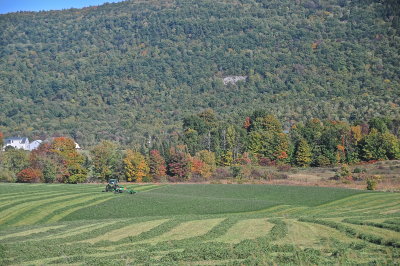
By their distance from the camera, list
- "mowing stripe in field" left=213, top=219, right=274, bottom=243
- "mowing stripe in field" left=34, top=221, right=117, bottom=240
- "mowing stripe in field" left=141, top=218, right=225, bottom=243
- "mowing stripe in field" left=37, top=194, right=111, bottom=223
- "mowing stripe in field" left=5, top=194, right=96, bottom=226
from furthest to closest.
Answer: "mowing stripe in field" left=37, top=194, right=111, bottom=223, "mowing stripe in field" left=5, top=194, right=96, bottom=226, "mowing stripe in field" left=34, top=221, right=117, bottom=240, "mowing stripe in field" left=141, top=218, right=225, bottom=243, "mowing stripe in field" left=213, top=219, right=274, bottom=243

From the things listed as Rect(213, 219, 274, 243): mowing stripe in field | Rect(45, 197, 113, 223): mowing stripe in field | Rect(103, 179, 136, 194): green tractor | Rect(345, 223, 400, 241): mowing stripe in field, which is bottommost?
Rect(345, 223, 400, 241): mowing stripe in field

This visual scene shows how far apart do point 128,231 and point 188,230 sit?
4.38 meters

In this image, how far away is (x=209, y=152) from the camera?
122688 millimetres

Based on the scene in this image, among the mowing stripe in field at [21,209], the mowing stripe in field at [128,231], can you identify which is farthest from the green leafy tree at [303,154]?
the mowing stripe in field at [128,231]

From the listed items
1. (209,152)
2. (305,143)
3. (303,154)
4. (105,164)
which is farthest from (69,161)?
(305,143)

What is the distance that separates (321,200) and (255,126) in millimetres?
86490

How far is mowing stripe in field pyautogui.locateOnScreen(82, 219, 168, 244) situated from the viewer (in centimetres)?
3809

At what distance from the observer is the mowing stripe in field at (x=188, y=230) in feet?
124

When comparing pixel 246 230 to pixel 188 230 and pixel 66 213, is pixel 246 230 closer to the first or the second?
pixel 188 230

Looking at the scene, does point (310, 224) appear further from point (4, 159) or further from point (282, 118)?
point (282, 118)

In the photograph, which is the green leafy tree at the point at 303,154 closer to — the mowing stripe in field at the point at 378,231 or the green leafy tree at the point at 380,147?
the green leafy tree at the point at 380,147

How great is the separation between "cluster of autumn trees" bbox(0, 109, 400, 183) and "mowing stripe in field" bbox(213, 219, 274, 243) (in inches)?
2610

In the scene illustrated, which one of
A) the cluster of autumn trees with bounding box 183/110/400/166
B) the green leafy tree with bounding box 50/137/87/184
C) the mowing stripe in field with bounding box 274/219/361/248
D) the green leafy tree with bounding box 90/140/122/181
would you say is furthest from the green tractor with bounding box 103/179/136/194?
the cluster of autumn trees with bounding box 183/110/400/166

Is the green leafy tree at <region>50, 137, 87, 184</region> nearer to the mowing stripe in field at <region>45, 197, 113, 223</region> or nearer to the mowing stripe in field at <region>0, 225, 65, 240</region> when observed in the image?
the mowing stripe in field at <region>45, 197, 113, 223</region>
